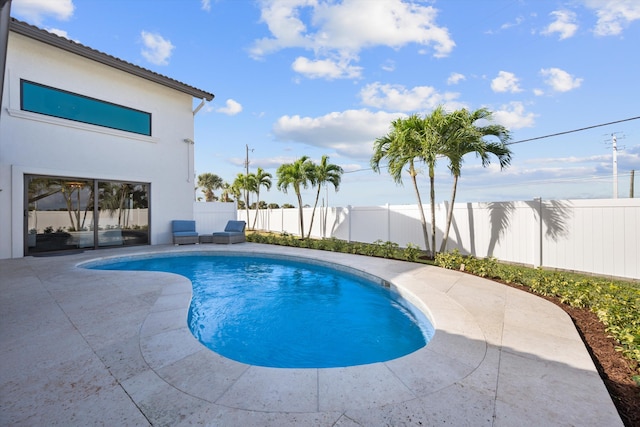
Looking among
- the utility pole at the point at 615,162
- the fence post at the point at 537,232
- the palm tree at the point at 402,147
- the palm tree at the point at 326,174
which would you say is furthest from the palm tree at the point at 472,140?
the utility pole at the point at 615,162

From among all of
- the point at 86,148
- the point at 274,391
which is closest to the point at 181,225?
the point at 86,148

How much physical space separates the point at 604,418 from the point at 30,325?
578 cm

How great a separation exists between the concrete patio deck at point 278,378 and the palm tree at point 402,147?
473cm

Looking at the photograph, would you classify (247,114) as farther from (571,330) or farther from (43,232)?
(571,330)

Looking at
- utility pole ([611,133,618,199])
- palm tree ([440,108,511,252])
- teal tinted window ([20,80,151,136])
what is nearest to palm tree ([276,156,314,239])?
teal tinted window ([20,80,151,136])

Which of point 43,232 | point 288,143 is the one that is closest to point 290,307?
point 43,232

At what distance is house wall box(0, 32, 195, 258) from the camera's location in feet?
26.3

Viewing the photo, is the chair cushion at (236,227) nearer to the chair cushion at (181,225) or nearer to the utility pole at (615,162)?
the chair cushion at (181,225)

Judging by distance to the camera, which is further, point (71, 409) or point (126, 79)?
point (126, 79)

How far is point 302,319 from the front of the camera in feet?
15.1

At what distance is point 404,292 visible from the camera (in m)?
5.14

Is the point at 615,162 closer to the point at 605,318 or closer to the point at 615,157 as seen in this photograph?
the point at 615,157

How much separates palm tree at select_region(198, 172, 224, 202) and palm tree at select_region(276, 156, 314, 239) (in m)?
23.8

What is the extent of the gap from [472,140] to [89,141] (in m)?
12.2
